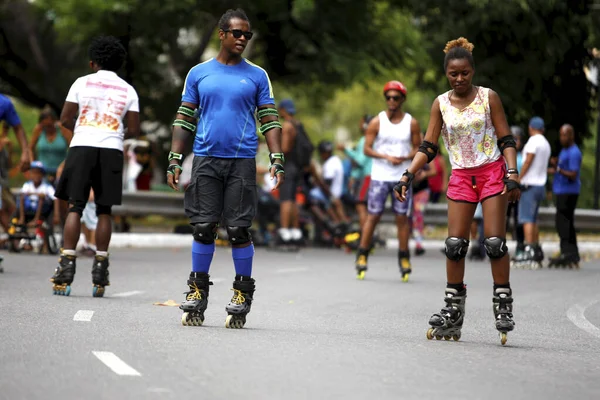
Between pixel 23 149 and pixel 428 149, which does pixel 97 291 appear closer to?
pixel 23 149

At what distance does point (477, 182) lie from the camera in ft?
30.0

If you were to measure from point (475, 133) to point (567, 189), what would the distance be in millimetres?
10133

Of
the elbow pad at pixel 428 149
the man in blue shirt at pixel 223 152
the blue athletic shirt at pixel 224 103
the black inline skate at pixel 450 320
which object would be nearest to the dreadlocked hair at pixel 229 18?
the man in blue shirt at pixel 223 152

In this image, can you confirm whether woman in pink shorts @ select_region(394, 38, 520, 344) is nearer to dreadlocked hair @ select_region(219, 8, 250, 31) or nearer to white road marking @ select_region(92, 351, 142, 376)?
dreadlocked hair @ select_region(219, 8, 250, 31)

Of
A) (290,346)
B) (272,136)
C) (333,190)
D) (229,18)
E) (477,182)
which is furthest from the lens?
(333,190)

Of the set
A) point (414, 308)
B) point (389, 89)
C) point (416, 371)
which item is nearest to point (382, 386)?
point (416, 371)

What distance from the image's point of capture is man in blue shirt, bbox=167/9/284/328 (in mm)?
9320

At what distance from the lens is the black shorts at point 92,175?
449 inches

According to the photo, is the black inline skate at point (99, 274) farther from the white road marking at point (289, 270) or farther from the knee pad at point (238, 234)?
the white road marking at point (289, 270)

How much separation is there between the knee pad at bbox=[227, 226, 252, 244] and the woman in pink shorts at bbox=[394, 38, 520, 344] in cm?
110

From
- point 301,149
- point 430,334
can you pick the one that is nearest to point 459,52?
point 430,334

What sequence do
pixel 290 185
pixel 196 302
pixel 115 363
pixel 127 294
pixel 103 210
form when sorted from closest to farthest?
pixel 115 363 < pixel 196 302 < pixel 103 210 < pixel 127 294 < pixel 290 185

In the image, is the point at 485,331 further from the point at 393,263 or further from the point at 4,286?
the point at 393,263

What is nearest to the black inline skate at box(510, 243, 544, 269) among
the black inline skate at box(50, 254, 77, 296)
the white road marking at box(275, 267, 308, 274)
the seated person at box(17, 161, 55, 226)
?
the white road marking at box(275, 267, 308, 274)
